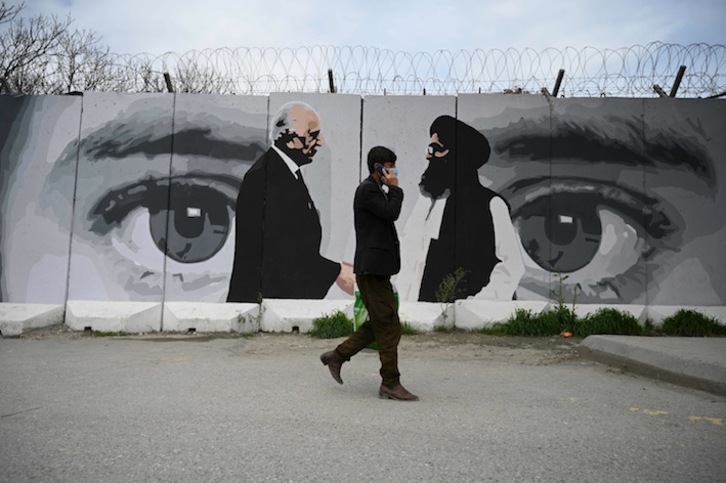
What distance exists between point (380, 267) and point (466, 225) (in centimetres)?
391

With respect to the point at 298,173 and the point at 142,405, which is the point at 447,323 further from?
the point at 142,405

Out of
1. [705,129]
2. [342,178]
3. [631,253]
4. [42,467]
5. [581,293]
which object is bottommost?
[42,467]

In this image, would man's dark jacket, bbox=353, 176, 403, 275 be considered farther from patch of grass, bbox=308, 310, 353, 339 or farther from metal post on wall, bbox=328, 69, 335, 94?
metal post on wall, bbox=328, 69, 335, 94

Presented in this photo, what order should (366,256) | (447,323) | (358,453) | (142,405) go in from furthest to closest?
(447,323)
(366,256)
(142,405)
(358,453)

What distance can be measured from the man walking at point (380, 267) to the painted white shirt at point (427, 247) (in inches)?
136

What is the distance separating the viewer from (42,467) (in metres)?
2.69

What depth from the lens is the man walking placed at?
4.12 metres

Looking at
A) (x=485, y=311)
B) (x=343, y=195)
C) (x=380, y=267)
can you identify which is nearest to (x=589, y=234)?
(x=485, y=311)

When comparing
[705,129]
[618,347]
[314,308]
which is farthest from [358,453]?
[705,129]

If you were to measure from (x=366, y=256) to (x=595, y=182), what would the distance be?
5009mm

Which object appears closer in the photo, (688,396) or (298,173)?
(688,396)

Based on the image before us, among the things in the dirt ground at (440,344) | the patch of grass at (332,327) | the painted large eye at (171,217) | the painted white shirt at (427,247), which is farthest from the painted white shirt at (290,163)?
the dirt ground at (440,344)

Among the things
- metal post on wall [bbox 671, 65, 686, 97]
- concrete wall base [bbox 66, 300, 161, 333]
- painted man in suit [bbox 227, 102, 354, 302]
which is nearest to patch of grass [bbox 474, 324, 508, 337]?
painted man in suit [bbox 227, 102, 354, 302]

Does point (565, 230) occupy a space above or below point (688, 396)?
above
